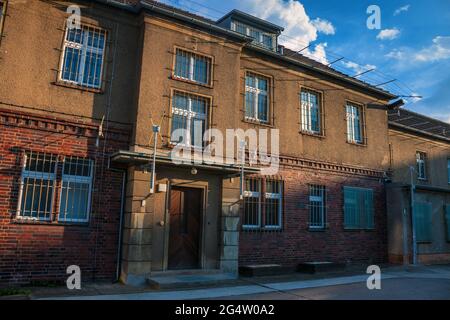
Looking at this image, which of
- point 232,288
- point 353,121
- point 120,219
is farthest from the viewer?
point 353,121

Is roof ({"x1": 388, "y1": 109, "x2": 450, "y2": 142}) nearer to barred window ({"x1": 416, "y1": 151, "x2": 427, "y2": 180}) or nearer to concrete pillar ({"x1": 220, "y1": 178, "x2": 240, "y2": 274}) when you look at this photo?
barred window ({"x1": 416, "y1": 151, "x2": 427, "y2": 180})

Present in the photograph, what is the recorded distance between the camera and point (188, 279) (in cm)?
1027

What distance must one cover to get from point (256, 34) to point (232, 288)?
397 inches

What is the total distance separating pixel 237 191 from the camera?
40.8ft

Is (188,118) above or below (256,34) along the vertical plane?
below

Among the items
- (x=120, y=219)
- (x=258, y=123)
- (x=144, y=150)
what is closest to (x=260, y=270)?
(x=120, y=219)

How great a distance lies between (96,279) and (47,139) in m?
3.90

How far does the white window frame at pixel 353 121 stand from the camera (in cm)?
1664

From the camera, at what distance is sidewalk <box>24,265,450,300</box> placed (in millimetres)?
8555

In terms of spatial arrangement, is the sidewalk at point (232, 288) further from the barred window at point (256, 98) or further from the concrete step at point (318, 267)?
the barred window at point (256, 98)

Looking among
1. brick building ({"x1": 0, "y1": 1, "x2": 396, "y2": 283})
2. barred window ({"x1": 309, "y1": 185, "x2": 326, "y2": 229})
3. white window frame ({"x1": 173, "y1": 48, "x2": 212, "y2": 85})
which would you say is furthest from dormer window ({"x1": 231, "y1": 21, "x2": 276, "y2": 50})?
barred window ({"x1": 309, "y1": 185, "x2": 326, "y2": 229})

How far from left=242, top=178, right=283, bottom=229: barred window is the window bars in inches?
206

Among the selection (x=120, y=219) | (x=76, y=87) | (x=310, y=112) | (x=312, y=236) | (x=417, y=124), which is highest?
(x=417, y=124)

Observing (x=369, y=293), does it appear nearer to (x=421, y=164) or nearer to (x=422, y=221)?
(x=422, y=221)
